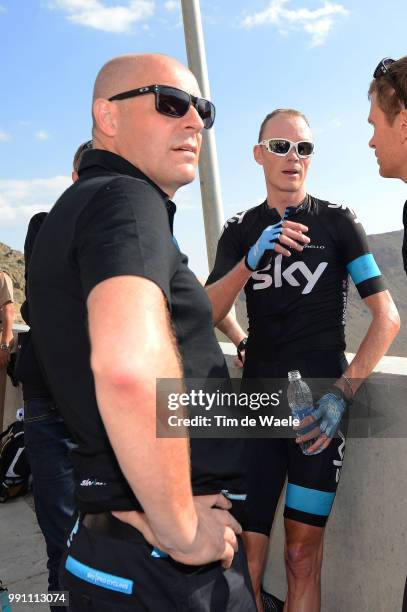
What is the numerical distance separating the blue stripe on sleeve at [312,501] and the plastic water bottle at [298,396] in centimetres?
20

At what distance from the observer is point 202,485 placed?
1.55m

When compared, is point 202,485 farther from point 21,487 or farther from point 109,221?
point 21,487

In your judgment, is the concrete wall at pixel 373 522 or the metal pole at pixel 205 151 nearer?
the concrete wall at pixel 373 522

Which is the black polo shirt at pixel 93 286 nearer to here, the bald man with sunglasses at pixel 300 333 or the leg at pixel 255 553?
the bald man with sunglasses at pixel 300 333

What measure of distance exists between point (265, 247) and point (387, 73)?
2.99ft

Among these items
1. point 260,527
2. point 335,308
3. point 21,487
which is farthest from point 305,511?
point 21,487

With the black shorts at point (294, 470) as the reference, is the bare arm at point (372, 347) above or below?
above

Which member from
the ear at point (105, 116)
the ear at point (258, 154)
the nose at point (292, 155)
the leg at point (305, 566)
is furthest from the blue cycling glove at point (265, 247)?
the leg at point (305, 566)

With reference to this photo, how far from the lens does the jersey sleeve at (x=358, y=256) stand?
2.95 metres

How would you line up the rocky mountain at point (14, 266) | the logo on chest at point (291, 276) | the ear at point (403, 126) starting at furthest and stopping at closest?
the rocky mountain at point (14, 266), the logo on chest at point (291, 276), the ear at point (403, 126)

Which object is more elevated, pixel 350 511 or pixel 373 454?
pixel 373 454

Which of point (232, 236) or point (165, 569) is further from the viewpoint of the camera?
point (232, 236)

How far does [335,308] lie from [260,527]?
3.97 feet

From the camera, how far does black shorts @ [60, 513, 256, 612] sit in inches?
58.1
